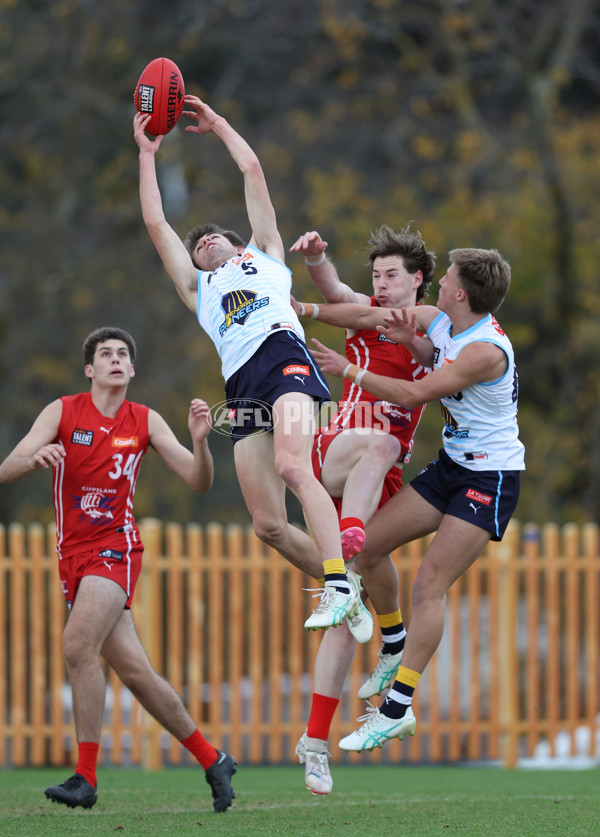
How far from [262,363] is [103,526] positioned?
60.2 inches

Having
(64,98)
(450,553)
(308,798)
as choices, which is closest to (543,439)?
(64,98)

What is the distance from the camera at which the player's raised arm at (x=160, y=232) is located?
6660 mm

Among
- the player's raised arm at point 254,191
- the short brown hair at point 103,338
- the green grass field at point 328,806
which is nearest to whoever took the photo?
the green grass field at point 328,806

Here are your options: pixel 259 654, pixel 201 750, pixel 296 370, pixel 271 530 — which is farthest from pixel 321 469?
pixel 259 654

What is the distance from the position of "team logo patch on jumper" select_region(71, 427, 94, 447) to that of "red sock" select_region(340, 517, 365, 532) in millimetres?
1726

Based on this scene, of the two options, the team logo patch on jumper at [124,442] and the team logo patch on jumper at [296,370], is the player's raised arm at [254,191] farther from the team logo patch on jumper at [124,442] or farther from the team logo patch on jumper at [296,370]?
the team logo patch on jumper at [124,442]

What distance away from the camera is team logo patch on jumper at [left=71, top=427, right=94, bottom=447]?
23.7 ft

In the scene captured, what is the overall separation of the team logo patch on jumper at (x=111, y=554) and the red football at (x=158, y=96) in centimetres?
237

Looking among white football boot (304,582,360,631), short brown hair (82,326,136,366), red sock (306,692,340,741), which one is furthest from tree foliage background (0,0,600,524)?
white football boot (304,582,360,631)

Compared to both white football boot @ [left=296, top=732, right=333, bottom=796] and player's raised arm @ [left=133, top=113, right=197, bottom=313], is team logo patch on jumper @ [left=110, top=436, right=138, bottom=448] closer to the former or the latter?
player's raised arm @ [left=133, top=113, right=197, bottom=313]

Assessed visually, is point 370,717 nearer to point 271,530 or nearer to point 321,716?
point 321,716

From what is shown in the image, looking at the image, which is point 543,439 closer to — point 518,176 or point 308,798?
point 518,176

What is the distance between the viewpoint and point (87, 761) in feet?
22.5

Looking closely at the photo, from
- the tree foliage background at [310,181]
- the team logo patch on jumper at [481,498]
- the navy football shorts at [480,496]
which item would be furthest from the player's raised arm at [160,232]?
the tree foliage background at [310,181]
